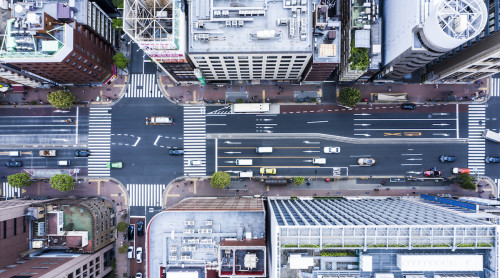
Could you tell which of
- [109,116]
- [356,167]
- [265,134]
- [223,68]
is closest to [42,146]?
[109,116]

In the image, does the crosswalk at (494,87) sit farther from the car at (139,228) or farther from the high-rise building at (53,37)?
the high-rise building at (53,37)

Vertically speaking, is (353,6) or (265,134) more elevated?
(353,6)

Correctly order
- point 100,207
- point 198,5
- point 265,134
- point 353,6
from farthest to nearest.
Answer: point 265,134 < point 100,207 < point 353,6 < point 198,5

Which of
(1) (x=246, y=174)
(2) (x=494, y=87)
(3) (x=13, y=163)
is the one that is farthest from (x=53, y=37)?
(2) (x=494, y=87)

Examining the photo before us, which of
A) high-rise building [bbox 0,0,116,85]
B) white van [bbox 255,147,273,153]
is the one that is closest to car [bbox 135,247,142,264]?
white van [bbox 255,147,273,153]

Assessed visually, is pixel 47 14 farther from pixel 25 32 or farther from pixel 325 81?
pixel 325 81

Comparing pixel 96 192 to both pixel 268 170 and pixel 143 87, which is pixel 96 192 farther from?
pixel 268 170

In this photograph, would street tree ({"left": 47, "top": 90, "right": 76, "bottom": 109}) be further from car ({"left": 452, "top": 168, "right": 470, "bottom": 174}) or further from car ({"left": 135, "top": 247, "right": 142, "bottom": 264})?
car ({"left": 452, "top": 168, "right": 470, "bottom": 174})
